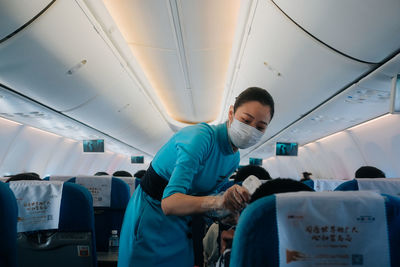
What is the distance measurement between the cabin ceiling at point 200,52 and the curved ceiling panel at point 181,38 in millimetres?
21

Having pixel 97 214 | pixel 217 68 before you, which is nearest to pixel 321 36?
pixel 217 68

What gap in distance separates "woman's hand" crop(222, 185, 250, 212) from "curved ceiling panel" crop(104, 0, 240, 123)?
3210 millimetres

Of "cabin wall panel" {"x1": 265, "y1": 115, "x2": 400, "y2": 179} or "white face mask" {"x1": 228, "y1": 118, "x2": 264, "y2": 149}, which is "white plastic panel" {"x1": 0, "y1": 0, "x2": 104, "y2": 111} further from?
"cabin wall panel" {"x1": 265, "y1": 115, "x2": 400, "y2": 179}

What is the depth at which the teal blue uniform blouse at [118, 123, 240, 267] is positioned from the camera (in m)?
1.59

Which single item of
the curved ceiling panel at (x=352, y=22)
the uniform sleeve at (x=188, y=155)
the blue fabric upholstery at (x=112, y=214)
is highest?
the curved ceiling panel at (x=352, y=22)

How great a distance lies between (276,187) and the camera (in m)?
1.17

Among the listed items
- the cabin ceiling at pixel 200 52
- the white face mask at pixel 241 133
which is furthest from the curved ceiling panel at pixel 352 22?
the white face mask at pixel 241 133

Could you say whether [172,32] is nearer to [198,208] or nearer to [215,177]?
[215,177]

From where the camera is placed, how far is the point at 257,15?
318 cm

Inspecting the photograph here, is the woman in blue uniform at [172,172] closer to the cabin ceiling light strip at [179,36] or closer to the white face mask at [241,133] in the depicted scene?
the white face mask at [241,133]

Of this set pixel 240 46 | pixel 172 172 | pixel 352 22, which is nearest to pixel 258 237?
pixel 172 172

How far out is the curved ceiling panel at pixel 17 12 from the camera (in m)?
2.48

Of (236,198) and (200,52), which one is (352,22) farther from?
(200,52)

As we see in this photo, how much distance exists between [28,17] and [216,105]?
6.99 meters
